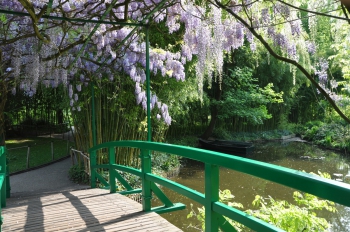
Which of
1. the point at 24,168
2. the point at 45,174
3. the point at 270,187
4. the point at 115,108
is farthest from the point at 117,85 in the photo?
the point at 270,187

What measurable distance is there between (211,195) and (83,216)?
173 centimetres

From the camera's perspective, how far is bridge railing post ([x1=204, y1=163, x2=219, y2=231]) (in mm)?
1971

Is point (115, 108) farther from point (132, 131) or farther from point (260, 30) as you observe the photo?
point (260, 30)

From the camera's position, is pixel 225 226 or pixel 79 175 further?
pixel 79 175

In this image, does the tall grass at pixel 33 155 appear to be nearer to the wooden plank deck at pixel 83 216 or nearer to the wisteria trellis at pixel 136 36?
the wisteria trellis at pixel 136 36

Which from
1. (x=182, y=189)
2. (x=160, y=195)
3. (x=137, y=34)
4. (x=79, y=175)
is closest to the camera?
(x=182, y=189)

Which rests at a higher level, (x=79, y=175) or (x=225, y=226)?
(x=225, y=226)

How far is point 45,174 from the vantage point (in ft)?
28.2

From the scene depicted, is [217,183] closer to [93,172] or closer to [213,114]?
[93,172]

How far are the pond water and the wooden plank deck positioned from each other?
1.69 metres

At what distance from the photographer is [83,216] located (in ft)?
10.6

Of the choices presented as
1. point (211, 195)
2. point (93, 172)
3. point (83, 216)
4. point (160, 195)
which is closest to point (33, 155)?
point (93, 172)

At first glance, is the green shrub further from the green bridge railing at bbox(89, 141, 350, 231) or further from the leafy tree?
the green bridge railing at bbox(89, 141, 350, 231)

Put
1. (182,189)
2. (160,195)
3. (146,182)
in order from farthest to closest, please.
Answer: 1. (146,182)
2. (160,195)
3. (182,189)
